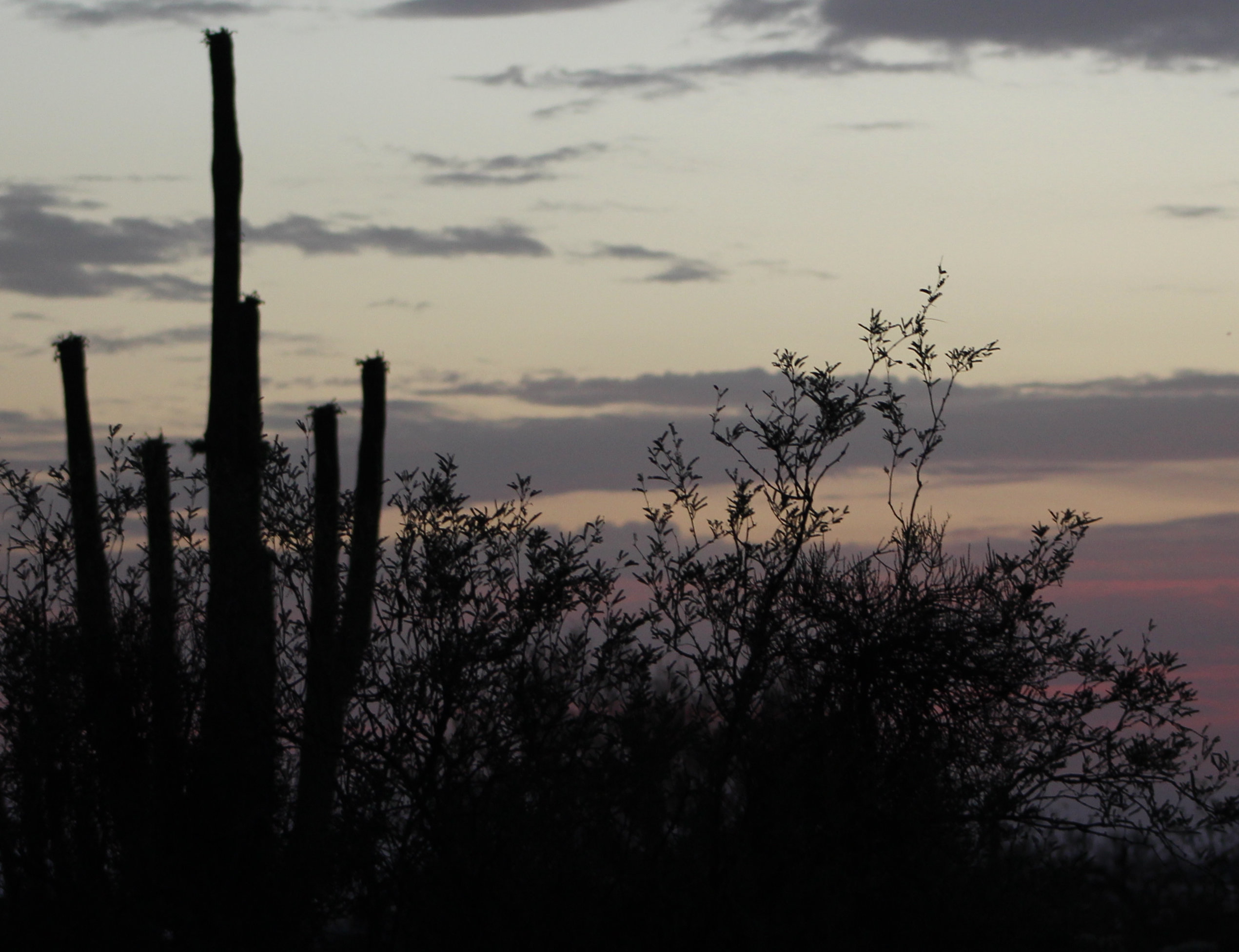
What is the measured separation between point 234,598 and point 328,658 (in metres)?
2.03

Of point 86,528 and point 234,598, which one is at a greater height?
point 86,528

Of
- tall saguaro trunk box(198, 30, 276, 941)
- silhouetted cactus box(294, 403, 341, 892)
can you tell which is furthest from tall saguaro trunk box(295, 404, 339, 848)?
tall saguaro trunk box(198, 30, 276, 941)

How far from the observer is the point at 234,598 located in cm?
1127

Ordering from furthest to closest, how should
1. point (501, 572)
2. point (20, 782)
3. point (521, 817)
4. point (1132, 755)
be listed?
1. point (20, 782)
2. point (1132, 755)
3. point (501, 572)
4. point (521, 817)

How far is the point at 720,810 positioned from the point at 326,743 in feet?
8.71

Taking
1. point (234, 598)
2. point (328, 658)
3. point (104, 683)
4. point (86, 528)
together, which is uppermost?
point (86, 528)

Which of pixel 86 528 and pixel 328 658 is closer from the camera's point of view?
pixel 328 658

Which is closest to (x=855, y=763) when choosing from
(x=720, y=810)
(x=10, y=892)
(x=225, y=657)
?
(x=720, y=810)

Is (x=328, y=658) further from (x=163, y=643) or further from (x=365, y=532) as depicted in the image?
(x=163, y=643)

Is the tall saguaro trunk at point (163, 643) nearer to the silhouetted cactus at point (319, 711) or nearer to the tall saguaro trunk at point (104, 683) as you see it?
the tall saguaro trunk at point (104, 683)

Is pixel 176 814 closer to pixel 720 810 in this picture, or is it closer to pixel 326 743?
pixel 326 743

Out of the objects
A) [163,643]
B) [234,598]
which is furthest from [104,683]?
[234,598]

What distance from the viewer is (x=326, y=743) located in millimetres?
9047

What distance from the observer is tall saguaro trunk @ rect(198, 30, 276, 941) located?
985 cm
